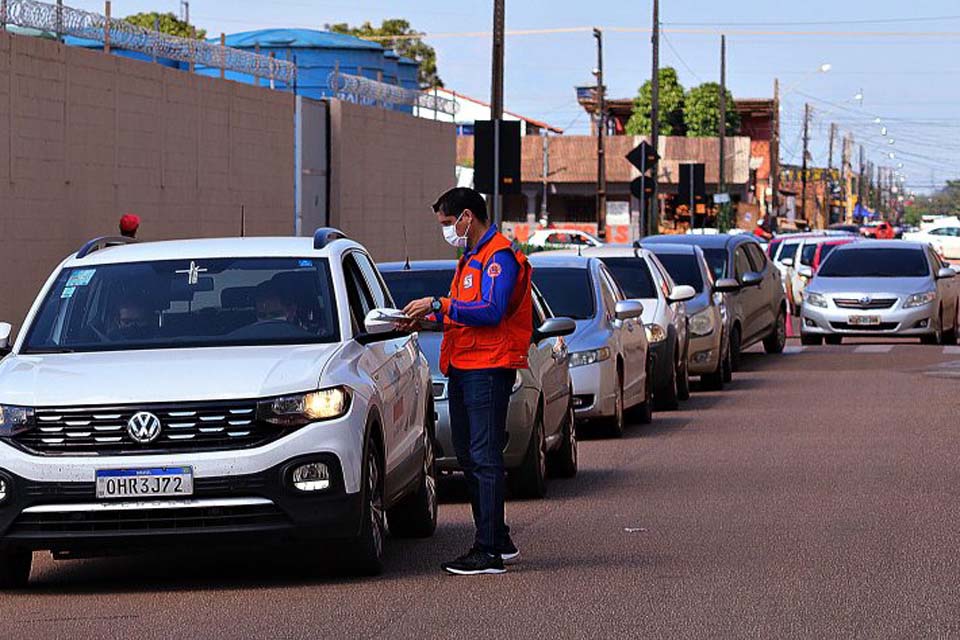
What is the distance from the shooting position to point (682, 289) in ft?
70.9

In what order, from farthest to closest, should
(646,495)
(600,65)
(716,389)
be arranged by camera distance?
(600,65) → (716,389) → (646,495)

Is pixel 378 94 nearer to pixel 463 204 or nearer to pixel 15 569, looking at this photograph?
pixel 463 204

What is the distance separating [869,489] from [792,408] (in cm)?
736

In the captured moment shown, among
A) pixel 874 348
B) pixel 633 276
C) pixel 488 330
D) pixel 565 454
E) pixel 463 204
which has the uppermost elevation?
pixel 463 204

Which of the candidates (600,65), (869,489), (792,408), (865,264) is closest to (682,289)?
(792,408)

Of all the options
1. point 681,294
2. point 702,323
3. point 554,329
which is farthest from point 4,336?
point 702,323

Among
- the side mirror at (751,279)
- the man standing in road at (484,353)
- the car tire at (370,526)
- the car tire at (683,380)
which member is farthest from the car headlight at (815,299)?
the car tire at (370,526)

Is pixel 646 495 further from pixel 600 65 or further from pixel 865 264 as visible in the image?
pixel 600 65

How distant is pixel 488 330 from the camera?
10.2 meters

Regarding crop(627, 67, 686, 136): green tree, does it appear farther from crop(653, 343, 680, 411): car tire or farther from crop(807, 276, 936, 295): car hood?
crop(653, 343, 680, 411): car tire

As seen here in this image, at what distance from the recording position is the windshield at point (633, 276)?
71.8 feet

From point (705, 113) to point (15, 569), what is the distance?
10633 cm

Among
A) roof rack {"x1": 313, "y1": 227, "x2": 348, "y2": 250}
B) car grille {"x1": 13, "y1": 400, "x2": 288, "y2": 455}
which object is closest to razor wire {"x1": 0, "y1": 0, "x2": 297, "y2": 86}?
roof rack {"x1": 313, "y1": 227, "x2": 348, "y2": 250}

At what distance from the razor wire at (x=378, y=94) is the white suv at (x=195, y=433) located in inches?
1168
